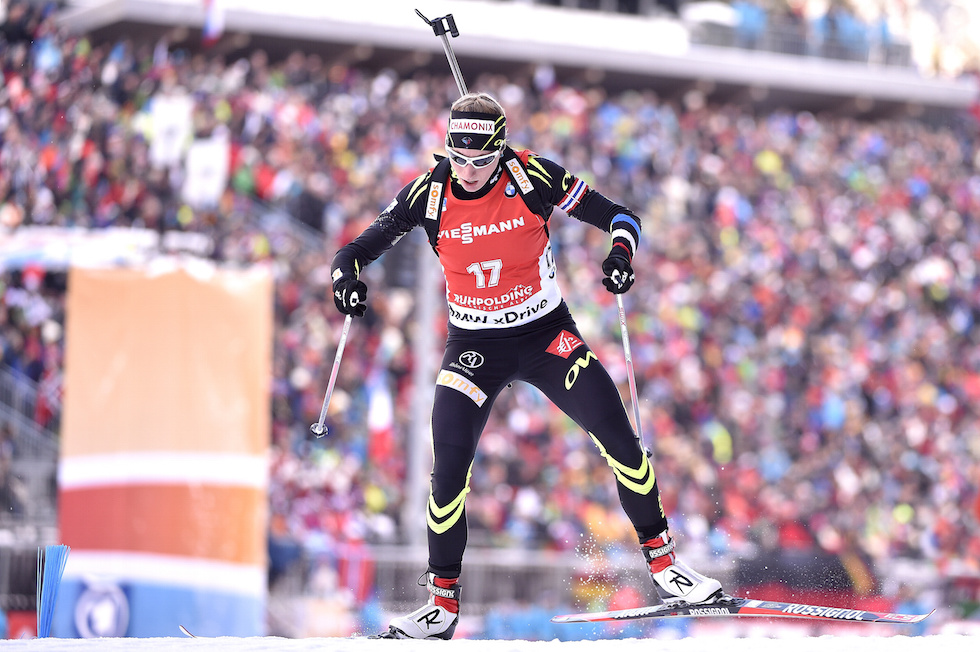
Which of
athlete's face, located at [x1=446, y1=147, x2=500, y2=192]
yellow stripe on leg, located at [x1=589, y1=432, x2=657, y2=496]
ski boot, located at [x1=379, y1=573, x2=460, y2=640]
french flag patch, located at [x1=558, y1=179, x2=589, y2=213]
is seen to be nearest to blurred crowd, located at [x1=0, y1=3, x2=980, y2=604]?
ski boot, located at [x1=379, y1=573, x2=460, y2=640]

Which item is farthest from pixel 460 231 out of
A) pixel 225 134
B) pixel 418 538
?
pixel 225 134

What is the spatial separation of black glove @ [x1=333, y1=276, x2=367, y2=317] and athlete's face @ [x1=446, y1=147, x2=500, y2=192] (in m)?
0.68

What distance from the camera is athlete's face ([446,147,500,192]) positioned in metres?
5.32

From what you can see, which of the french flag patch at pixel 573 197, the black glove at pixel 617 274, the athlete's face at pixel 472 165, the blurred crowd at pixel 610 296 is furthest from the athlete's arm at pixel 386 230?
the blurred crowd at pixel 610 296

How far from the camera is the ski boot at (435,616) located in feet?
18.6

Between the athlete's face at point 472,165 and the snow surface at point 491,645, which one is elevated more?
the athlete's face at point 472,165

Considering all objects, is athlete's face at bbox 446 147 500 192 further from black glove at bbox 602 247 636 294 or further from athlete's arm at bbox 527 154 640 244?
Result: black glove at bbox 602 247 636 294

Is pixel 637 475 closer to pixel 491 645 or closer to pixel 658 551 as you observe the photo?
pixel 658 551

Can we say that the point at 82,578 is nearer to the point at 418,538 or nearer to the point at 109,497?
the point at 109,497

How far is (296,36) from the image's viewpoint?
20438mm

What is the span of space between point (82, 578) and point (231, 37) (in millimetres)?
13806

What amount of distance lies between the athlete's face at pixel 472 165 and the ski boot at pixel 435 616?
1911mm

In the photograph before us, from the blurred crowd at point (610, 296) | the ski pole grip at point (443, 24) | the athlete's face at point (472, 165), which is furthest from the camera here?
the blurred crowd at point (610, 296)

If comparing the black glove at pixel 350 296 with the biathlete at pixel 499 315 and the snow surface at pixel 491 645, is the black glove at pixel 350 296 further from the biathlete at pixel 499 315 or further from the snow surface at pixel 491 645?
the snow surface at pixel 491 645
